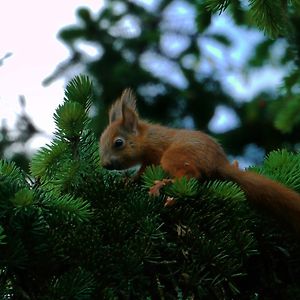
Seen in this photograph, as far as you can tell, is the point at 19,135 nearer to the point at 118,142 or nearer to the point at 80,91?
the point at 118,142

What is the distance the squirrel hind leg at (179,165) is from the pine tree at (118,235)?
53cm

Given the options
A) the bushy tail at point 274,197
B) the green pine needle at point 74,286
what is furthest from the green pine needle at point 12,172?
the bushy tail at point 274,197

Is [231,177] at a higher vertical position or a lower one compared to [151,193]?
lower

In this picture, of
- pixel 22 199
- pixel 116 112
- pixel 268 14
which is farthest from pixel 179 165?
pixel 22 199

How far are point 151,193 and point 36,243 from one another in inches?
14.5

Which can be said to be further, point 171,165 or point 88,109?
point 171,165

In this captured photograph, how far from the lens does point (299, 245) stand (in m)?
2.29

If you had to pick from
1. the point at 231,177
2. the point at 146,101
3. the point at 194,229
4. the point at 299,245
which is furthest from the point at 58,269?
the point at 146,101

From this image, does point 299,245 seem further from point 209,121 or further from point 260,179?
point 209,121

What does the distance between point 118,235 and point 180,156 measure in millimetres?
1037

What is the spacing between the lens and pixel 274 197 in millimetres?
2463

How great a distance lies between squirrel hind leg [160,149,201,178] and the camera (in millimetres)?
2861

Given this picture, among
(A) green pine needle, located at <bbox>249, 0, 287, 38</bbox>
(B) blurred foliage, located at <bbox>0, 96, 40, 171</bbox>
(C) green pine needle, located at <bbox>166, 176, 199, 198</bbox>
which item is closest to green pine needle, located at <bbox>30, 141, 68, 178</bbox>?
(C) green pine needle, located at <bbox>166, 176, 199, 198</bbox>

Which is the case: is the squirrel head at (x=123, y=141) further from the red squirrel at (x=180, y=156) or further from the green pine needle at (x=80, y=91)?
the green pine needle at (x=80, y=91)
